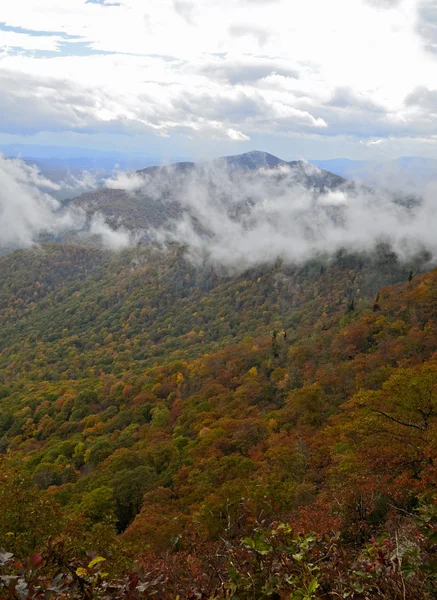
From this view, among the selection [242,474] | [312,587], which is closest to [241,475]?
[242,474]

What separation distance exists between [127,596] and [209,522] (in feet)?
75.3

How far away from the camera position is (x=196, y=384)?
96688 millimetres

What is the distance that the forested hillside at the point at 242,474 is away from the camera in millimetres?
5203

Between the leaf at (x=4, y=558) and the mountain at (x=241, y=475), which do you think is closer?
the leaf at (x=4, y=558)

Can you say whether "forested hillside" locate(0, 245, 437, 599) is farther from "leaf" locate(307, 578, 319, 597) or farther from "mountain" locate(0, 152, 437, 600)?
"leaf" locate(307, 578, 319, 597)

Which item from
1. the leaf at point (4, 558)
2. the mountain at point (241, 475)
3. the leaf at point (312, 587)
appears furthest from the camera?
the mountain at point (241, 475)

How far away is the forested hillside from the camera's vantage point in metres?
5.20

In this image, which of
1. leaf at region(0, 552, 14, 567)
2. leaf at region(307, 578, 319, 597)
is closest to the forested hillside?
leaf at region(0, 552, 14, 567)

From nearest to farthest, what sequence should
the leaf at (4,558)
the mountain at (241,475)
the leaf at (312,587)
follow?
the leaf at (312,587) < the leaf at (4,558) < the mountain at (241,475)

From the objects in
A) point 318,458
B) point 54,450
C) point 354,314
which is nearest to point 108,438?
point 54,450

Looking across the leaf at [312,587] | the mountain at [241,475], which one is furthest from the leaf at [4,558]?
the leaf at [312,587]

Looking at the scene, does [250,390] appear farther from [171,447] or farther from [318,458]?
[318,458]

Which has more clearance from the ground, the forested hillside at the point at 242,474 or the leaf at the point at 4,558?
the leaf at the point at 4,558

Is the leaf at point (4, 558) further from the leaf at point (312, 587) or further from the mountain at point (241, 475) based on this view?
the leaf at point (312, 587)
